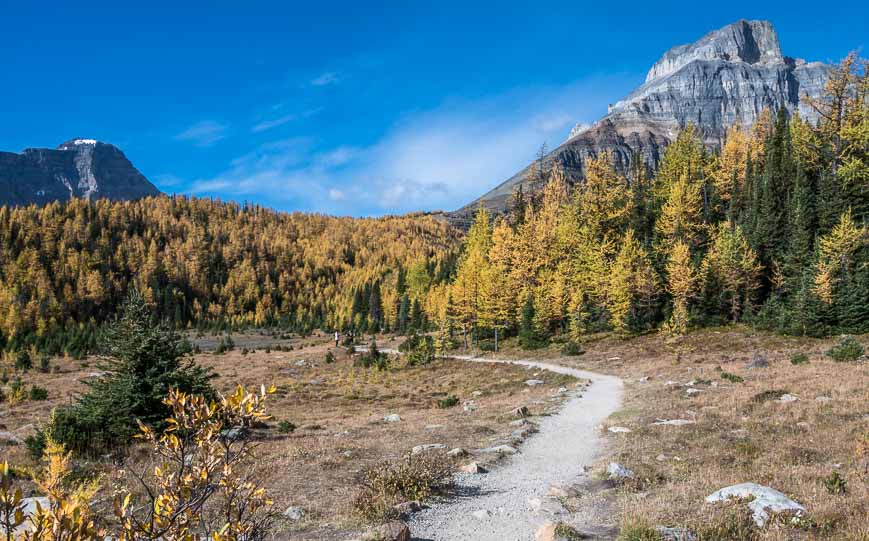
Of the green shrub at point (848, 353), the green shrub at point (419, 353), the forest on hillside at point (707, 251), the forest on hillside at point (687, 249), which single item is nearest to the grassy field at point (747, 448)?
the green shrub at point (848, 353)

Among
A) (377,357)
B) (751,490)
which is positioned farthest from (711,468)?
(377,357)

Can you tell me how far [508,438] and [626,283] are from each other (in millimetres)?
39116

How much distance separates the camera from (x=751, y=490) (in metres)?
8.12

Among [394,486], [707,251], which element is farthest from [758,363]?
[707,251]

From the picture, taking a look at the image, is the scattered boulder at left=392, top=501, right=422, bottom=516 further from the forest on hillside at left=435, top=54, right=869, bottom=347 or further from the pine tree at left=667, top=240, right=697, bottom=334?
the pine tree at left=667, top=240, right=697, bottom=334

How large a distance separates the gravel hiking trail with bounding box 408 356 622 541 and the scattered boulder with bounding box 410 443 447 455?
2258 mm

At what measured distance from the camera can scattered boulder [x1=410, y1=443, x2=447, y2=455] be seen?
44.2ft

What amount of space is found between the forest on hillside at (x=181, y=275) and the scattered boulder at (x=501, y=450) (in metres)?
76.9

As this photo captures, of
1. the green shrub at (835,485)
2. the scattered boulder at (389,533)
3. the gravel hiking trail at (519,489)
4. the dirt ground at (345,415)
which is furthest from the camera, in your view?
the dirt ground at (345,415)

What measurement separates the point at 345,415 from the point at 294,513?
17.1m

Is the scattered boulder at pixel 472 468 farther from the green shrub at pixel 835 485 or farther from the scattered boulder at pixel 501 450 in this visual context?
the green shrub at pixel 835 485

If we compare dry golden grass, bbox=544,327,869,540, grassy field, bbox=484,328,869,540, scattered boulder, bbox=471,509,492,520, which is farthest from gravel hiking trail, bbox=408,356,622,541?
dry golden grass, bbox=544,327,869,540

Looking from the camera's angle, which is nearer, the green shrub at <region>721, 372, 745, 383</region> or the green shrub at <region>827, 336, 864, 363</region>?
the green shrub at <region>721, 372, 745, 383</region>

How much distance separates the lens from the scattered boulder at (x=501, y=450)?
44.1 feet
